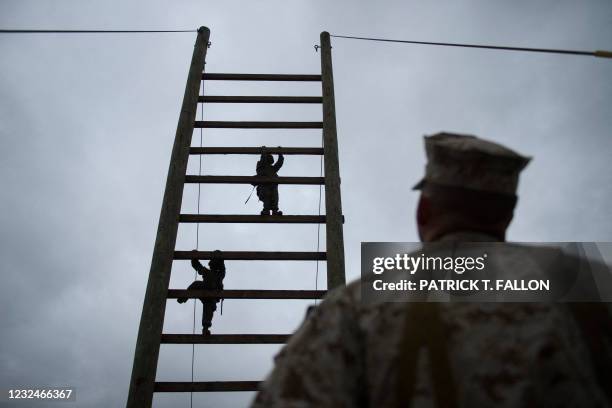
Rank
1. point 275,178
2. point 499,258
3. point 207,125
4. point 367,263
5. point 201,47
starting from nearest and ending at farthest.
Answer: point 499,258, point 367,263, point 275,178, point 207,125, point 201,47

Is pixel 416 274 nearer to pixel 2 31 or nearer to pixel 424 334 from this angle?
pixel 424 334

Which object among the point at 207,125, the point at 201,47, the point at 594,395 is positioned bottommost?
the point at 594,395

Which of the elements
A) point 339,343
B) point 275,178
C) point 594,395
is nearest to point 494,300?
point 594,395

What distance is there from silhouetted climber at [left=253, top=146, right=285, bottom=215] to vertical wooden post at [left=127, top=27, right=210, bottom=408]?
78 centimetres

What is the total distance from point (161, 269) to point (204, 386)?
917 mm

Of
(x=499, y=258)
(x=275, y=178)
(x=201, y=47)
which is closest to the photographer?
(x=499, y=258)

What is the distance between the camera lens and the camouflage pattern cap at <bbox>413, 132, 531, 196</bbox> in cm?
103

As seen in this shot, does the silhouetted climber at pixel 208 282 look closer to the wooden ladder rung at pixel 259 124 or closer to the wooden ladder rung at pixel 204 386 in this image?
the wooden ladder rung at pixel 204 386

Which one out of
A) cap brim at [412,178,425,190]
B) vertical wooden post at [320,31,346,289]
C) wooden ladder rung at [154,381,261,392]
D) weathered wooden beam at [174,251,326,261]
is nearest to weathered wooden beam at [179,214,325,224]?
vertical wooden post at [320,31,346,289]

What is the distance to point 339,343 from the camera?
85cm

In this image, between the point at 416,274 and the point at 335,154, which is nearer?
the point at 416,274

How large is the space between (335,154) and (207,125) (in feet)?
4.34

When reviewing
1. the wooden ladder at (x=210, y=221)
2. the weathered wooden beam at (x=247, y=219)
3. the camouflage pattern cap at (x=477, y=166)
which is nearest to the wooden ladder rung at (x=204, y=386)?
the wooden ladder at (x=210, y=221)

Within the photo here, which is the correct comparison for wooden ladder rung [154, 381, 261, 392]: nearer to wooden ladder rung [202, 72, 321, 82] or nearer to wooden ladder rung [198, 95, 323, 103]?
wooden ladder rung [198, 95, 323, 103]
